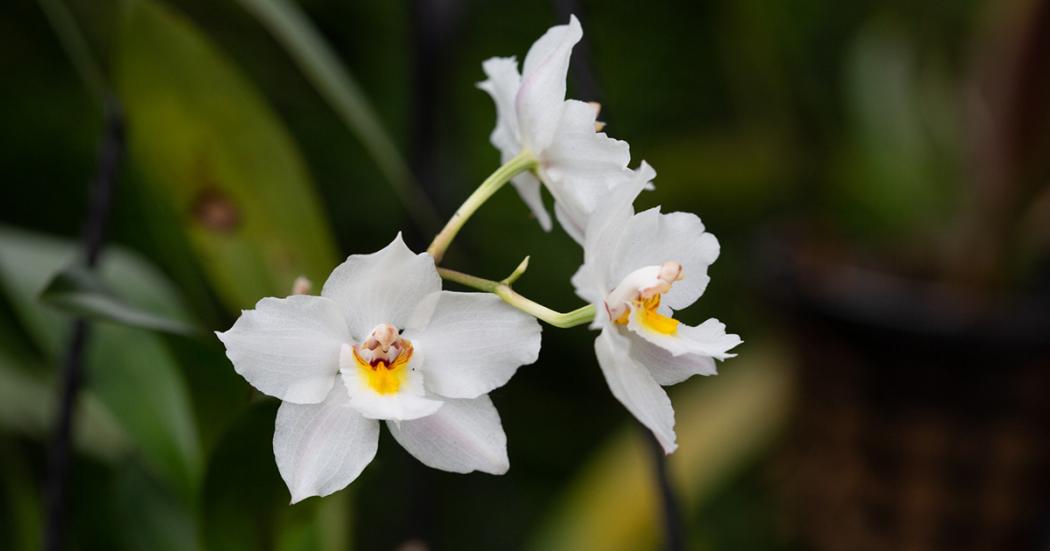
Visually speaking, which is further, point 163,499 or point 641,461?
point 641,461

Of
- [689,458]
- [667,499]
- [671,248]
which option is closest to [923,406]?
[689,458]

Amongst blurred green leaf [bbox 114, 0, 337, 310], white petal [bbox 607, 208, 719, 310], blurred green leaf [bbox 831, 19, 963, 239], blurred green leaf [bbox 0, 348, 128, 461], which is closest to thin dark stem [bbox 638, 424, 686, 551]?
white petal [bbox 607, 208, 719, 310]

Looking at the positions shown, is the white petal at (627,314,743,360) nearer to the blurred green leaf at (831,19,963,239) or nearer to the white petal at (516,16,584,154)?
the white petal at (516,16,584,154)

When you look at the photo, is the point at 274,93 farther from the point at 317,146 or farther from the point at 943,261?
the point at 943,261

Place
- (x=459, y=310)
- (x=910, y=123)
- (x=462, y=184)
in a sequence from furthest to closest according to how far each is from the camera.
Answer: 1. (x=910, y=123)
2. (x=462, y=184)
3. (x=459, y=310)

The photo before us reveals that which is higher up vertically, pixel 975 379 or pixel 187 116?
pixel 187 116

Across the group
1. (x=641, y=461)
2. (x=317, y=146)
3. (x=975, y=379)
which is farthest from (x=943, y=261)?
(x=317, y=146)
